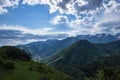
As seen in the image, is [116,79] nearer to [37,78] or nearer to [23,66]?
[37,78]

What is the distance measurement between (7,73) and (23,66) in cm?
→ 1701

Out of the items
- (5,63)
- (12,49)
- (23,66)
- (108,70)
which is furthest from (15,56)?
(108,70)

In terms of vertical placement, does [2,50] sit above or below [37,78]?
above

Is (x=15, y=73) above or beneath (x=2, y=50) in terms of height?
beneath

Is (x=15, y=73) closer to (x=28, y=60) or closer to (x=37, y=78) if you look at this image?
(x=37, y=78)

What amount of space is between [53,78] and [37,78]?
11996 mm

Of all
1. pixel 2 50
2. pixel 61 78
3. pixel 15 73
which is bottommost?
pixel 61 78

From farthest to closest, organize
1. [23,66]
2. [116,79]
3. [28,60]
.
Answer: [28,60], [23,66], [116,79]

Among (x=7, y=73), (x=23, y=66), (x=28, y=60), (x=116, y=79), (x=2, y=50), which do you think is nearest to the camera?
(x=7, y=73)

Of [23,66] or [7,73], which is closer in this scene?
[7,73]

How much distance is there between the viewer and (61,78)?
401ft

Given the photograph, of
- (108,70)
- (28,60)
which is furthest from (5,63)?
(108,70)

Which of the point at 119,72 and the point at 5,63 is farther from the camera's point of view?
the point at 119,72

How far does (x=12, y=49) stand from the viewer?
134 m
